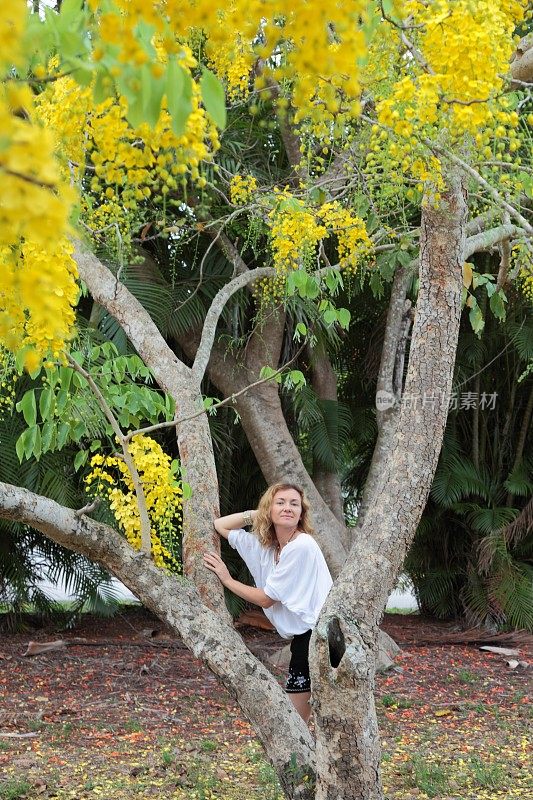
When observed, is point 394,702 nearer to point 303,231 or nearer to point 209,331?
point 209,331

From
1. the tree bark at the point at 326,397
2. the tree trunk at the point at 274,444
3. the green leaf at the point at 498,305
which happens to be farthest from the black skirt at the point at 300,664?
the tree bark at the point at 326,397

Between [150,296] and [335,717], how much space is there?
396cm

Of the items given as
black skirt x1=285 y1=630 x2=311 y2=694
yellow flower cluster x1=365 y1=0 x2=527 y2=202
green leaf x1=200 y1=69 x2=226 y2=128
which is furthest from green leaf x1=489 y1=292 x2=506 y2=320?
green leaf x1=200 y1=69 x2=226 y2=128

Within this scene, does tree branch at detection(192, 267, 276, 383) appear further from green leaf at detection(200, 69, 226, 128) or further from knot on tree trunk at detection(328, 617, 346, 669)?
green leaf at detection(200, 69, 226, 128)

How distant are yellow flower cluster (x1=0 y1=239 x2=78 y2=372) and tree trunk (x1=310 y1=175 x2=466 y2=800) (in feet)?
3.42

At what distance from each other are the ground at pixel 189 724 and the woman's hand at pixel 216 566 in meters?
0.94

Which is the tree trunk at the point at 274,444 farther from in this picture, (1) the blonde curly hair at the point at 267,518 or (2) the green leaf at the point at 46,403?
(2) the green leaf at the point at 46,403

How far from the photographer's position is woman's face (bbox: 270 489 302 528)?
11.2 ft

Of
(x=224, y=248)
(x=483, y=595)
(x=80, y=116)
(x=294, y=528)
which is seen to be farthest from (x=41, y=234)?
(x=483, y=595)

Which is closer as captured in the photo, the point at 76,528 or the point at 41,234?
the point at 41,234

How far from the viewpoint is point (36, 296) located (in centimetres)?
99

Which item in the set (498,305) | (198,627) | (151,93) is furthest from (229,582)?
(151,93)

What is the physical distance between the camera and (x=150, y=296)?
6.12 meters

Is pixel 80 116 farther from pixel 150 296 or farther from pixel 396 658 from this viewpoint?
pixel 396 658
